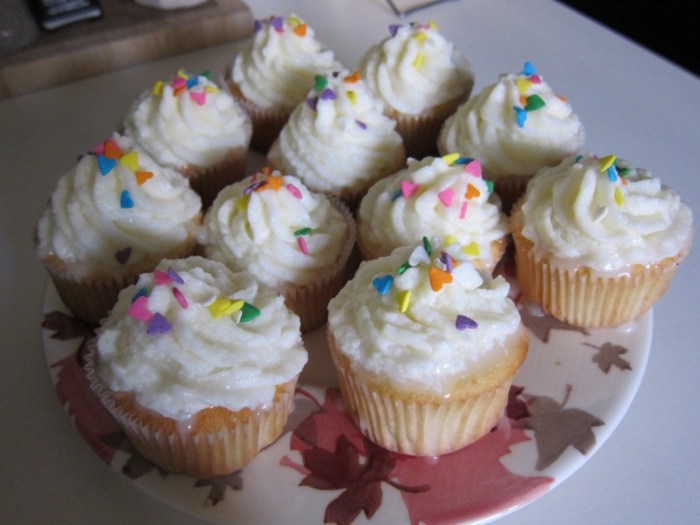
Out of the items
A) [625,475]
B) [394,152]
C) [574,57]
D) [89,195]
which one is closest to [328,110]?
[394,152]

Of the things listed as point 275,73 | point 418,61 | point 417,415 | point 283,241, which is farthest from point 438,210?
point 275,73

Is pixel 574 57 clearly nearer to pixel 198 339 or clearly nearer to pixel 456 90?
pixel 456 90

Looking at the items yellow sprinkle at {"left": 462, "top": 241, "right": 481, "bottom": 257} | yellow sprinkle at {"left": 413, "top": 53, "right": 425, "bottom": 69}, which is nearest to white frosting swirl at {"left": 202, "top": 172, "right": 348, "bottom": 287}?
yellow sprinkle at {"left": 462, "top": 241, "right": 481, "bottom": 257}

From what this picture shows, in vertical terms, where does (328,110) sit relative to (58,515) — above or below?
above

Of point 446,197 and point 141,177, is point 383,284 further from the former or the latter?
point 141,177

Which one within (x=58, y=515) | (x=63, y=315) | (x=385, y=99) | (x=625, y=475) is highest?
(x=385, y=99)

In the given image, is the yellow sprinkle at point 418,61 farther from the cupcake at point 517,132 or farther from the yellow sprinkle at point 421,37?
the cupcake at point 517,132
